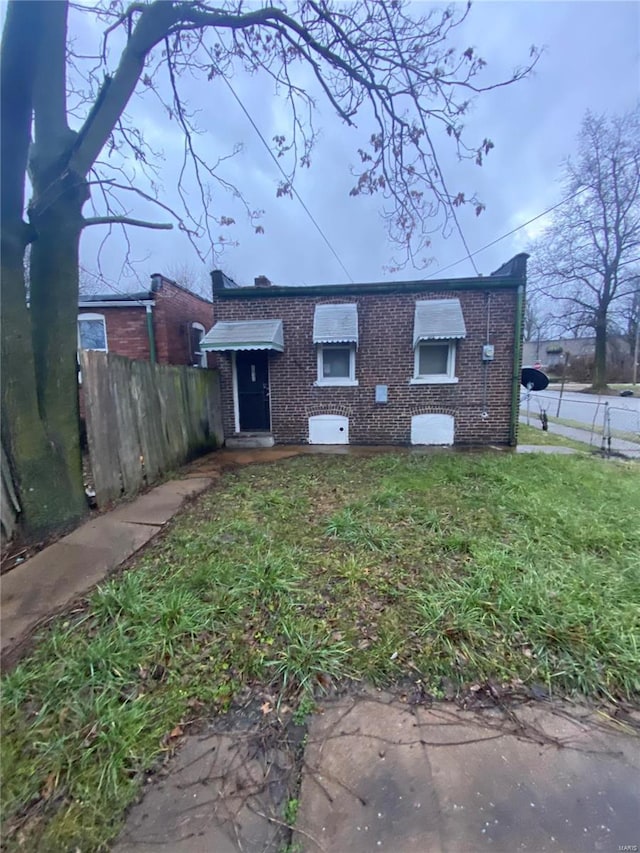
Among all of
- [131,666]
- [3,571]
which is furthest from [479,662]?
[3,571]

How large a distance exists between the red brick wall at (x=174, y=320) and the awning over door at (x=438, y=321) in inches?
263

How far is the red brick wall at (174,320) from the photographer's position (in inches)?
401

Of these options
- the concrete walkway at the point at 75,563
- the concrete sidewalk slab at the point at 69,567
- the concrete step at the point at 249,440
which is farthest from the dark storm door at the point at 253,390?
the concrete sidewalk slab at the point at 69,567

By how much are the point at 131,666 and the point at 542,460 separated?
6.93 m

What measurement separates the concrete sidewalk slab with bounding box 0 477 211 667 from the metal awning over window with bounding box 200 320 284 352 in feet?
13.9

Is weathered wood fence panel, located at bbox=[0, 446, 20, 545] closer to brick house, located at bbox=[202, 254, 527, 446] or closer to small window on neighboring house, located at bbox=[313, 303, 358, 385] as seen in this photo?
brick house, located at bbox=[202, 254, 527, 446]

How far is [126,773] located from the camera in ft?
5.24

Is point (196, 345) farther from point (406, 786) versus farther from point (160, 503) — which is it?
point (406, 786)

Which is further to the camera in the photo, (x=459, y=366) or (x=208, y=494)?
(x=459, y=366)

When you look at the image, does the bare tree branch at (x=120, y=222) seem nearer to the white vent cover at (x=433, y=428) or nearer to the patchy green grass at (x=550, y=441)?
the white vent cover at (x=433, y=428)

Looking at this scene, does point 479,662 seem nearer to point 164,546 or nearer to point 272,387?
point 164,546

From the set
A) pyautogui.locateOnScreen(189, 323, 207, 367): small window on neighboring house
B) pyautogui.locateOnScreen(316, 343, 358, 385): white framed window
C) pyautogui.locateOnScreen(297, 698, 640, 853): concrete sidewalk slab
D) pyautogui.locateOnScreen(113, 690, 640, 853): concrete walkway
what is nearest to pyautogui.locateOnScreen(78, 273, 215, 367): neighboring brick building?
pyautogui.locateOnScreen(189, 323, 207, 367): small window on neighboring house

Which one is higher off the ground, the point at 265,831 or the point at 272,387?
the point at 272,387

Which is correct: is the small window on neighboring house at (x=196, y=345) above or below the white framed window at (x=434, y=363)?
above
